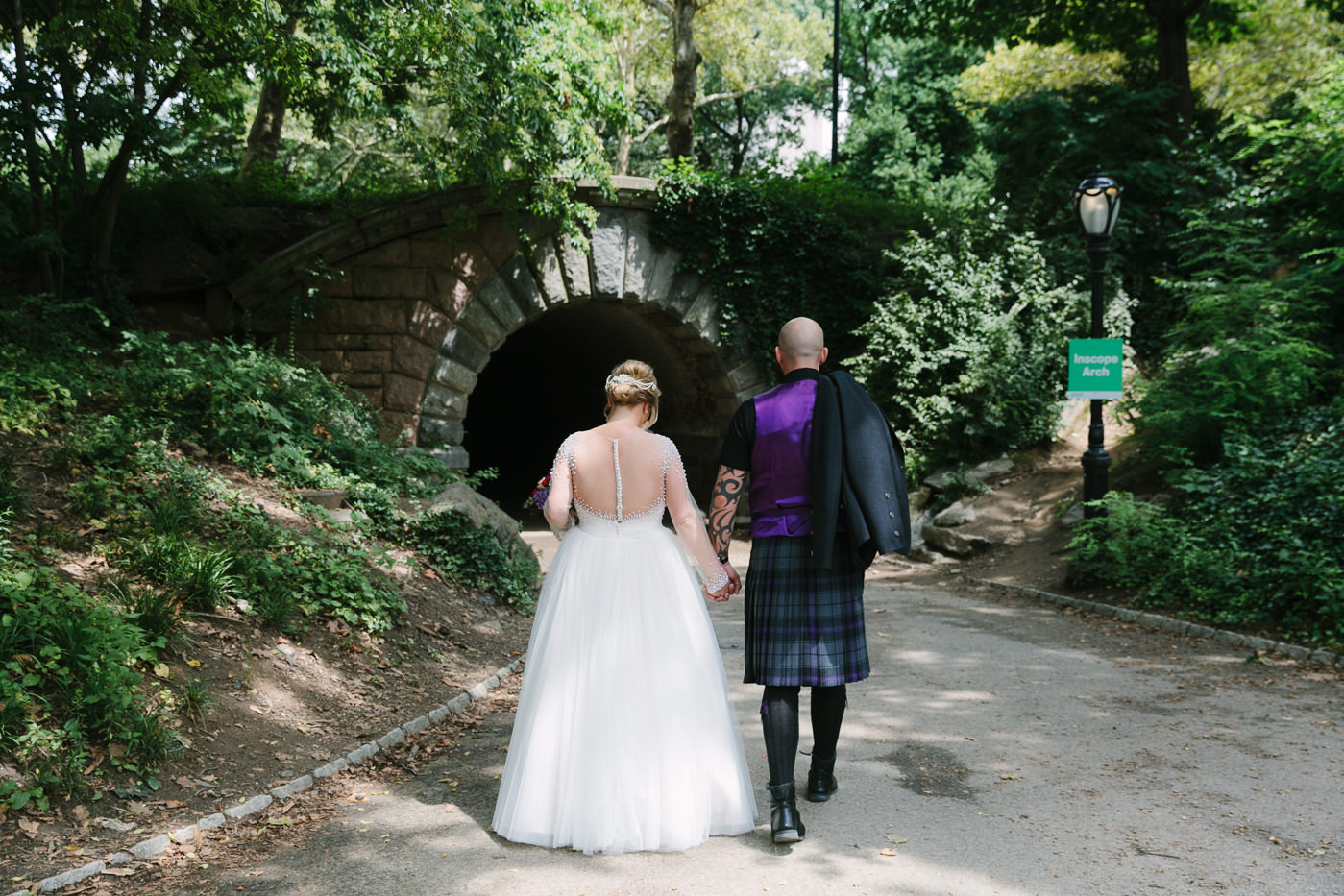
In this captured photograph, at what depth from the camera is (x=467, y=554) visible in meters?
8.16

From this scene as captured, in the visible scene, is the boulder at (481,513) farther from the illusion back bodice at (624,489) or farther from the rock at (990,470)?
the rock at (990,470)

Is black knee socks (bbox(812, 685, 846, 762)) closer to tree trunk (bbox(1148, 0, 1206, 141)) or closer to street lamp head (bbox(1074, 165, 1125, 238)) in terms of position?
street lamp head (bbox(1074, 165, 1125, 238))

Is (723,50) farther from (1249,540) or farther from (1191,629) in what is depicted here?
(1191,629)

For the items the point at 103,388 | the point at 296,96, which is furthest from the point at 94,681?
the point at 296,96

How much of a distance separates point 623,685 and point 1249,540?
682 centimetres

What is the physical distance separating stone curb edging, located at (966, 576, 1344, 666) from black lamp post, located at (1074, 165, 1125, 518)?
1.15 metres

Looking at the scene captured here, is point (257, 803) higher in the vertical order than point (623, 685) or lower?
lower

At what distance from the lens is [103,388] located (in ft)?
25.4

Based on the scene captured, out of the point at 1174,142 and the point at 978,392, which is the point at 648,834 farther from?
the point at 1174,142

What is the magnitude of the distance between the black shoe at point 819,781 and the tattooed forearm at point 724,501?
1.04 metres

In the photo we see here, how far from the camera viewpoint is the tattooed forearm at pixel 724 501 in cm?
374

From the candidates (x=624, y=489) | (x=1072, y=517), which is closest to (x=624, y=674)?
(x=624, y=489)

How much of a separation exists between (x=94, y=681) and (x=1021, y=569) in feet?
29.4

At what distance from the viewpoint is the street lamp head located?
9469 mm
